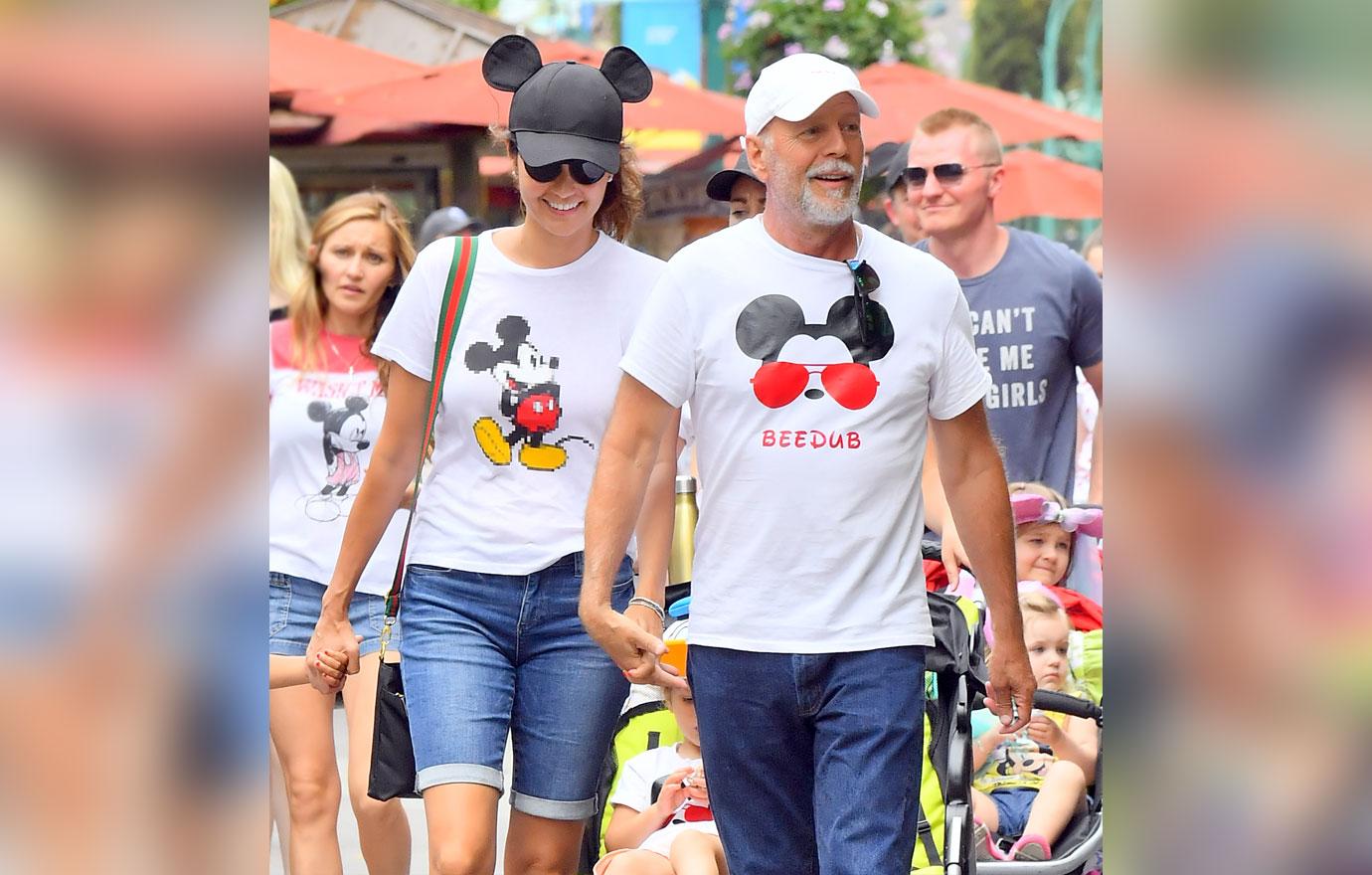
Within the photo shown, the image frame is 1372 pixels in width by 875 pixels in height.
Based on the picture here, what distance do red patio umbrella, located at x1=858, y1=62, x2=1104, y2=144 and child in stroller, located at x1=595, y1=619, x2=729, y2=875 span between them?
8734 mm

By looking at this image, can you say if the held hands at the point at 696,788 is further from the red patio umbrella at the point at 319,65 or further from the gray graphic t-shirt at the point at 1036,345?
the red patio umbrella at the point at 319,65

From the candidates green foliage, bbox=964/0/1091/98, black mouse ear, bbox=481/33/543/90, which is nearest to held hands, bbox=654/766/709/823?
black mouse ear, bbox=481/33/543/90

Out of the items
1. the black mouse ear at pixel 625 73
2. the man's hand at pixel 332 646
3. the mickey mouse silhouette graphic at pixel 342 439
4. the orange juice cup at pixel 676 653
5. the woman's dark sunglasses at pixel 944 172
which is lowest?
the orange juice cup at pixel 676 653

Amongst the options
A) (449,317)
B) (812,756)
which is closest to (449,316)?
(449,317)

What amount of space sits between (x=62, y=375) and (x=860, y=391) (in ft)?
8.14

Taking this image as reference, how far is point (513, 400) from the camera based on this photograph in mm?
3963

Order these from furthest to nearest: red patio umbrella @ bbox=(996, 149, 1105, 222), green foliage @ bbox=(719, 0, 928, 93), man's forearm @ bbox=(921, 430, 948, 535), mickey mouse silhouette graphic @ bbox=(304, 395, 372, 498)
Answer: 1. green foliage @ bbox=(719, 0, 928, 93)
2. red patio umbrella @ bbox=(996, 149, 1105, 222)
3. man's forearm @ bbox=(921, 430, 948, 535)
4. mickey mouse silhouette graphic @ bbox=(304, 395, 372, 498)

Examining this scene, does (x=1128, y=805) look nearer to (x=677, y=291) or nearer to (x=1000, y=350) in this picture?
(x=677, y=291)

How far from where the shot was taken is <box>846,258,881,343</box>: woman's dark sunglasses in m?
3.54

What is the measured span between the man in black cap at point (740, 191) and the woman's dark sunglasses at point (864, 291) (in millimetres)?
1910

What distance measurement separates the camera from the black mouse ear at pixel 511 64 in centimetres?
422

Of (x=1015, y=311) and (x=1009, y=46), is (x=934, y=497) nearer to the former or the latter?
(x=1015, y=311)

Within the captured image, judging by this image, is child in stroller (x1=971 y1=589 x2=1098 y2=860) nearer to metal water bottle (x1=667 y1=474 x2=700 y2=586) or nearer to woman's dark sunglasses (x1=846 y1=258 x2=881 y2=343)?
metal water bottle (x1=667 y1=474 x2=700 y2=586)

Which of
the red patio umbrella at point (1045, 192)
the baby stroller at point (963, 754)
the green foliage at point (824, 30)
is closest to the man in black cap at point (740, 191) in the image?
the baby stroller at point (963, 754)
